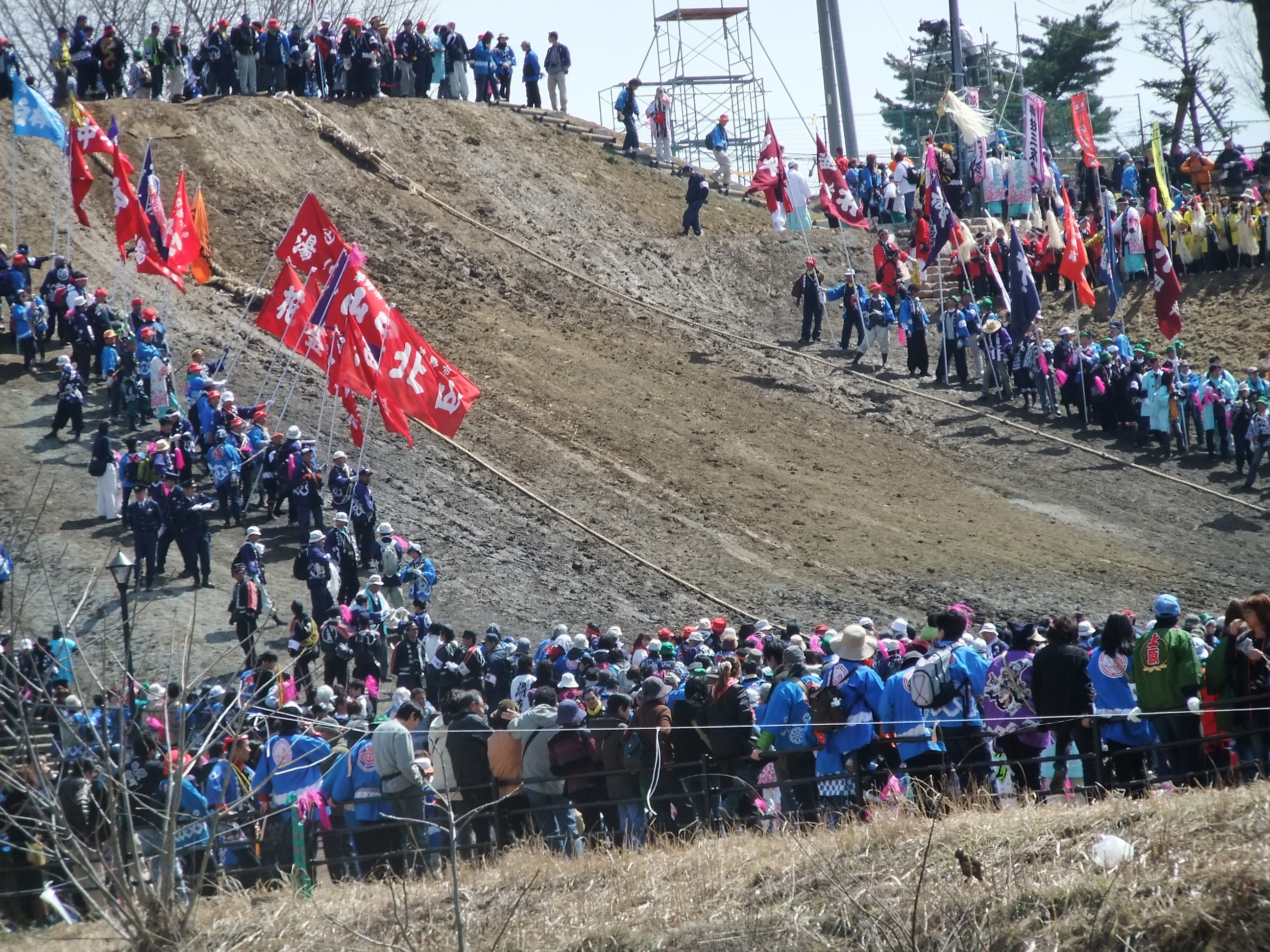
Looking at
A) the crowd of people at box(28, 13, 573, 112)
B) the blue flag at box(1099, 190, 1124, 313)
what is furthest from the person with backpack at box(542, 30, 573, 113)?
the blue flag at box(1099, 190, 1124, 313)

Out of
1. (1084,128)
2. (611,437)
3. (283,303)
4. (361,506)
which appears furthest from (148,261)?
(1084,128)

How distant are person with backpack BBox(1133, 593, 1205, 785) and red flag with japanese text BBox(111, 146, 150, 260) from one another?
57.0ft

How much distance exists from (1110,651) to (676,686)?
4134 millimetres

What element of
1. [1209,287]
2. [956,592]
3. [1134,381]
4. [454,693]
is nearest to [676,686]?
[454,693]

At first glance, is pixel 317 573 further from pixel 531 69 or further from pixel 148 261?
pixel 531 69

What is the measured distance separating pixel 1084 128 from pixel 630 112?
13.4 meters

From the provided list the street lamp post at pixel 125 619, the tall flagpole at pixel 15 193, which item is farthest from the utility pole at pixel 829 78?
the street lamp post at pixel 125 619

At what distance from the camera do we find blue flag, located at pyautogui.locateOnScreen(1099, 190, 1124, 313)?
2834 centimetres

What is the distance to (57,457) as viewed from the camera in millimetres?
21641

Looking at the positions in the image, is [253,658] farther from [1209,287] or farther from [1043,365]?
[1209,287]

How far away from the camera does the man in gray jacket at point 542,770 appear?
1041 centimetres

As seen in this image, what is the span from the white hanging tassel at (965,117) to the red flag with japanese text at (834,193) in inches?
107

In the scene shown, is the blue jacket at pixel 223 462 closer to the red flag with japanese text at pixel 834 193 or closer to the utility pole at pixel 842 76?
the red flag with japanese text at pixel 834 193

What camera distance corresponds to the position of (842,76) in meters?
41.1
